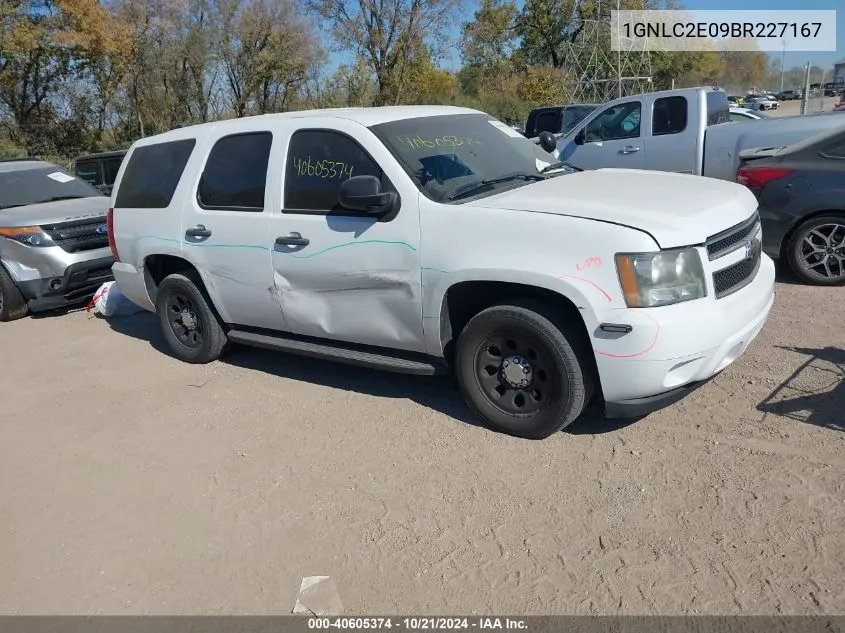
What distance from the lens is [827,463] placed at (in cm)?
347

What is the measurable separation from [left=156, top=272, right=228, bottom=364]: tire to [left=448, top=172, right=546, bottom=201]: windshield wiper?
7.95 feet

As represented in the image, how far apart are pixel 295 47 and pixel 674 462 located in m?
30.9

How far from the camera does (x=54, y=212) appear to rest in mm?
7977

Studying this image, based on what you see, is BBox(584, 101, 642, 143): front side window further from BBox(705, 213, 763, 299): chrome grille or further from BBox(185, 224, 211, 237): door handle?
BBox(185, 224, 211, 237): door handle

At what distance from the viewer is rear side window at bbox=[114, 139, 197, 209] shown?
556 centimetres

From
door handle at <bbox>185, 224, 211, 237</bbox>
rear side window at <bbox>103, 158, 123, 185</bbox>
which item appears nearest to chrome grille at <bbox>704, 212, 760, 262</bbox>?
door handle at <bbox>185, 224, 211, 237</bbox>

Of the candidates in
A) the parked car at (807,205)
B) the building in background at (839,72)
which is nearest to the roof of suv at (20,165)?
the parked car at (807,205)

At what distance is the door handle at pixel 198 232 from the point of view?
5196mm

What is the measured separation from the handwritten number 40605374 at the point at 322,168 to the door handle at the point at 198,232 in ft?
3.24

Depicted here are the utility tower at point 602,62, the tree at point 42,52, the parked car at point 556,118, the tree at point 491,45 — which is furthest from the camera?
the tree at point 491,45

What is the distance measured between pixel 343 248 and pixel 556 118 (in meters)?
14.7

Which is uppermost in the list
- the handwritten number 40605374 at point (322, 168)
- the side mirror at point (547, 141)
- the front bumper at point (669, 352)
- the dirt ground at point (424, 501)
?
the handwritten number 40605374 at point (322, 168)

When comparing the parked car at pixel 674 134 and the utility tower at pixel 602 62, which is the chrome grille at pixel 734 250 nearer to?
the parked car at pixel 674 134

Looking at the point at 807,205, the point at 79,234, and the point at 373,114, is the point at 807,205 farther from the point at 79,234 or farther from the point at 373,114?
the point at 79,234
